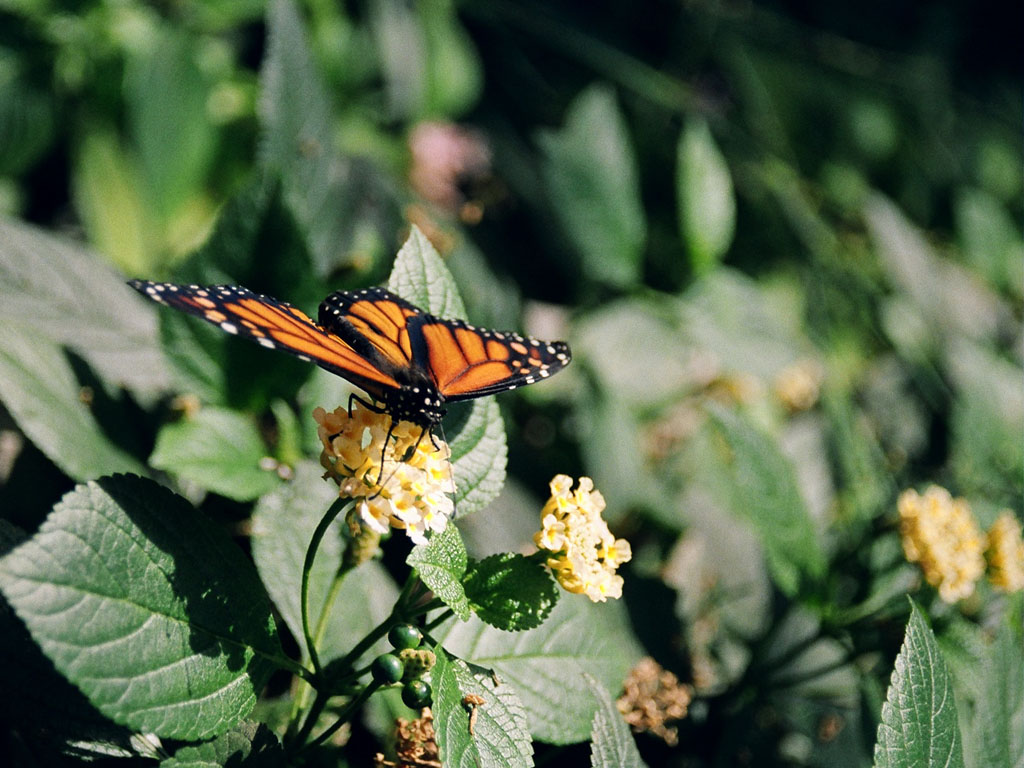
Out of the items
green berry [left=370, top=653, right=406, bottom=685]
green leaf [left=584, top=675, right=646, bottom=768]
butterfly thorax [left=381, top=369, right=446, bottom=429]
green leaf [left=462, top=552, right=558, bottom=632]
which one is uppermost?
butterfly thorax [left=381, top=369, right=446, bottom=429]

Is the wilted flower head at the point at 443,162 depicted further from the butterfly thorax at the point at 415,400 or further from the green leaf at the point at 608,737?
the green leaf at the point at 608,737

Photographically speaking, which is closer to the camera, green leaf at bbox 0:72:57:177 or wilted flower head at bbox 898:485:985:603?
wilted flower head at bbox 898:485:985:603

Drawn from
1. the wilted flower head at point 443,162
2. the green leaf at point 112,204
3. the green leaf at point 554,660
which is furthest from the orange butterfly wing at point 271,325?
the wilted flower head at point 443,162

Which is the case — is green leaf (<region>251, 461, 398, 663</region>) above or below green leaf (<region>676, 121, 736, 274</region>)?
below

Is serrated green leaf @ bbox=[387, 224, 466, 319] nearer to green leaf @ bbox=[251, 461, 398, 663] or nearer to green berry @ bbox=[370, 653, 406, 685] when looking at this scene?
green leaf @ bbox=[251, 461, 398, 663]

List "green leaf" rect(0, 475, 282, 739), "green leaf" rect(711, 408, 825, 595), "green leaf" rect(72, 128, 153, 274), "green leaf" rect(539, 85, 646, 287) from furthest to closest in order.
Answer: "green leaf" rect(539, 85, 646, 287) → "green leaf" rect(72, 128, 153, 274) → "green leaf" rect(711, 408, 825, 595) → "green leaf" rect(0, 475, 282, 739)

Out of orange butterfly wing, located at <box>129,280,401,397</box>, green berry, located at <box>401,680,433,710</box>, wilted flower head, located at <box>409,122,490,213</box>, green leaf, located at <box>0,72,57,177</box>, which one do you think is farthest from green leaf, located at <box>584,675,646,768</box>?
green leaf, located at <box>0,72,57,177</box>

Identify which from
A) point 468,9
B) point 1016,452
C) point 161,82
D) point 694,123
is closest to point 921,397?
point 1016,452
